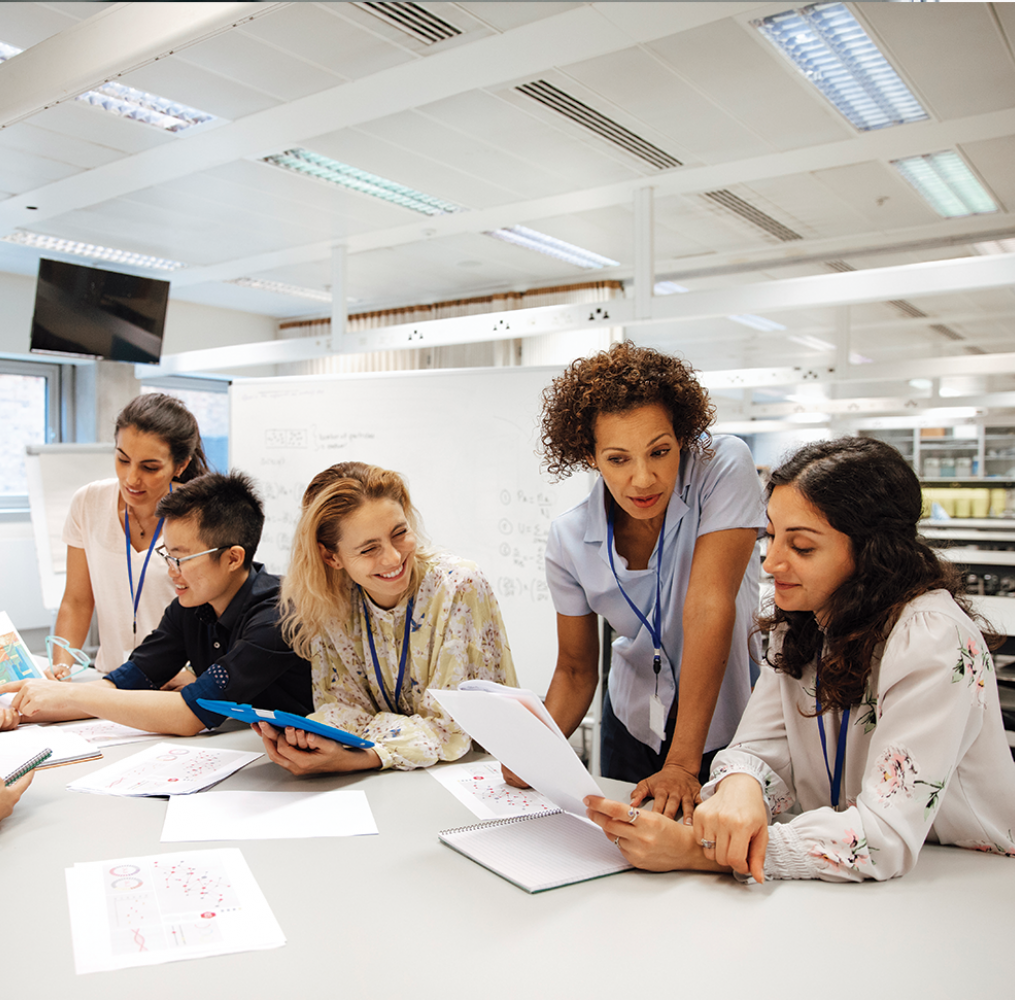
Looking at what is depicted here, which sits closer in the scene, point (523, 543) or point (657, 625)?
point (657, 625)

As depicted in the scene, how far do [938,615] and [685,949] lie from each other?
54cm

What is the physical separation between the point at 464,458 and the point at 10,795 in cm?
277

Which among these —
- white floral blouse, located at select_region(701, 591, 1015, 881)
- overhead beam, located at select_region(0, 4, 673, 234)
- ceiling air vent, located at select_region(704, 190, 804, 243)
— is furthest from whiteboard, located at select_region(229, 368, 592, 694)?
white floral blouse, located at select_region(701, 591, 1015, 881)

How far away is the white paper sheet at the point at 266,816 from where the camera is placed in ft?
4.18

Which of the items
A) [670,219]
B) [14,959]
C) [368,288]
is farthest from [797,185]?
[14,959]

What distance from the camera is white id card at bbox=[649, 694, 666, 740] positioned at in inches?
63.1

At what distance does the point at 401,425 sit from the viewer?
165 inches

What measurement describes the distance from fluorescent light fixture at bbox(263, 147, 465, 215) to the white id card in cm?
310

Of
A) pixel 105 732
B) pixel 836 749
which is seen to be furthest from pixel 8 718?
pixel 836 749

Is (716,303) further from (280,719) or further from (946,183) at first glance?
(280,719)

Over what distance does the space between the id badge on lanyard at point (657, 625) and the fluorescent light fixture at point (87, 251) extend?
15.8ft

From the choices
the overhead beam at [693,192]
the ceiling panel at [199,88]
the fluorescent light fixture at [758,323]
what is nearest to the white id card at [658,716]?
the ceiling panel at [199,88]

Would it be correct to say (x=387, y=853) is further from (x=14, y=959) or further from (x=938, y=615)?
(x=938, y=615)

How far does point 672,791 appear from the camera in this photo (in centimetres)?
130
